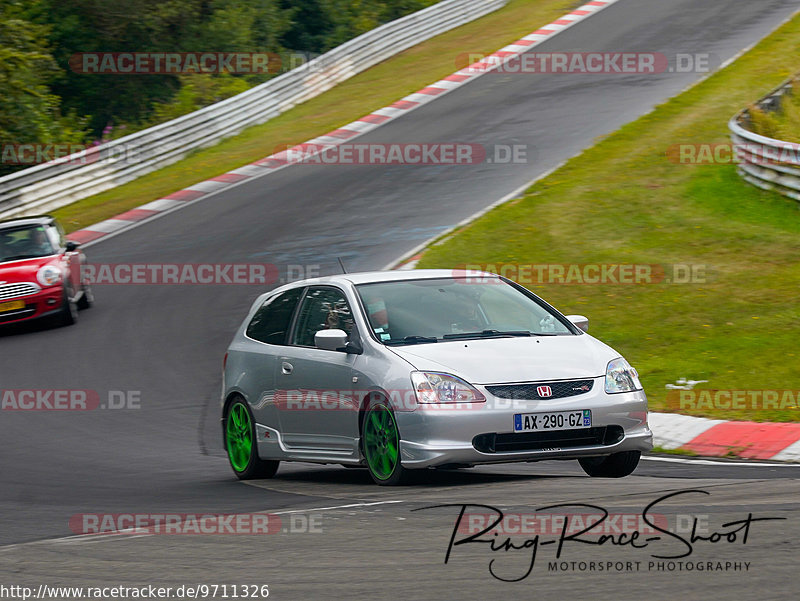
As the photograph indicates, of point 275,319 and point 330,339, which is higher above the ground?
point 330,339

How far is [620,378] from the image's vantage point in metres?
8.45

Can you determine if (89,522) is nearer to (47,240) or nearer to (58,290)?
(58,290)

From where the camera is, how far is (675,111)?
26969mm

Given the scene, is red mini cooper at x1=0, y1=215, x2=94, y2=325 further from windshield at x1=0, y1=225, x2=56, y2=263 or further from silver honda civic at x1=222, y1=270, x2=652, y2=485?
silver honda civic at x1=222, y1=270, x2=652, y2=485

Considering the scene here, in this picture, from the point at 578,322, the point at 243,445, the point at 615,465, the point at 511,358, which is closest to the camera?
the point at 511,358

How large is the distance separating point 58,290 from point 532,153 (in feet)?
35.3

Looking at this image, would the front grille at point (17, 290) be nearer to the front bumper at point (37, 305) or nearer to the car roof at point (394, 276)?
the front bumper at point (37, 305)

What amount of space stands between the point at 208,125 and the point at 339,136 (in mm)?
3505

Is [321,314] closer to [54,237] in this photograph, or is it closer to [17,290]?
[17,290]

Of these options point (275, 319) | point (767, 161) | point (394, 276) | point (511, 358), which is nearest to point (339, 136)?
point (767, 161)

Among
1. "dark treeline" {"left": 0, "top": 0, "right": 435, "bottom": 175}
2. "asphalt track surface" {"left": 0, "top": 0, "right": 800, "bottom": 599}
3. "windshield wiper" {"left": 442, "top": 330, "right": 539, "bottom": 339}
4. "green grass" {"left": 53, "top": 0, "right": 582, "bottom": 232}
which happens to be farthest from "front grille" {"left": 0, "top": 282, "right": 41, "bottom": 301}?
"dark treeline" {"left": 0, "top": 0, "right": 435, "bottom": 175}

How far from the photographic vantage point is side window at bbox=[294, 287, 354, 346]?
9203 mm

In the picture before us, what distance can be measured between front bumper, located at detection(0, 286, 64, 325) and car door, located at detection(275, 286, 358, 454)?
29.8 ft

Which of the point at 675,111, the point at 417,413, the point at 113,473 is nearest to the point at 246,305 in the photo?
the point at 113,473
